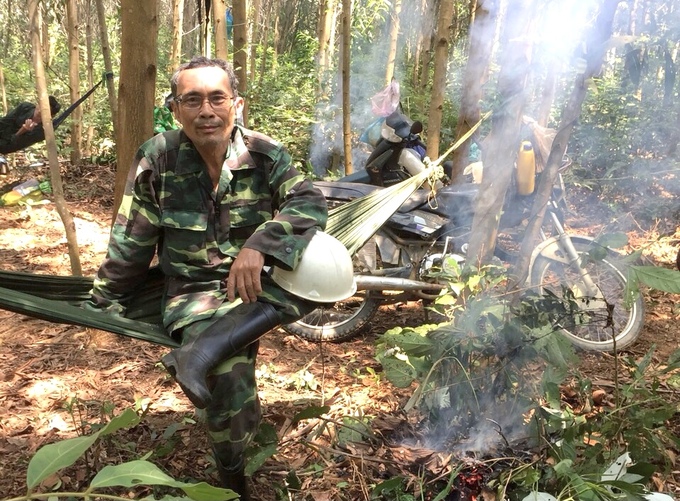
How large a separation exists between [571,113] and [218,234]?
4.14 ft

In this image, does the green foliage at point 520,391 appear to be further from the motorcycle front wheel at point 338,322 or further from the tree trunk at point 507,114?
the motorcycle front wheel at point 338,322

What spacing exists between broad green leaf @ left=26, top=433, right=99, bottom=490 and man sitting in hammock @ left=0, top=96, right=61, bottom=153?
4.66 meters

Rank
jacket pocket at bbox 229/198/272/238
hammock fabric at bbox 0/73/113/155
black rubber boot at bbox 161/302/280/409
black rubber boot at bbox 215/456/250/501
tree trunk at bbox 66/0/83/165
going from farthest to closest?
tree trunk at bbox 66/0/83/165 → hammock fabric at bbox 0/73/113/155 → jacket pocket at bbox 229/198/272/238 → black rubber boot at bbox 215/456/250/501 → black rubber boot at bbox 161/302/280/409

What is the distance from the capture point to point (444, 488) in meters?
1.61

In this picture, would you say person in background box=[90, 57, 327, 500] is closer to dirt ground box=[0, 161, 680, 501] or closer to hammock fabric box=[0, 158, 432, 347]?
hammock fabric box=[0, 158, 432, 347]

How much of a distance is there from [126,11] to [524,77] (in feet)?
5.36

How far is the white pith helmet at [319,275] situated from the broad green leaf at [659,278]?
2.74 ft

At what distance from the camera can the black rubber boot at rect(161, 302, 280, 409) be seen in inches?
58.3

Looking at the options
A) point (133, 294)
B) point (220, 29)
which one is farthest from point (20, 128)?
point (133, 294)

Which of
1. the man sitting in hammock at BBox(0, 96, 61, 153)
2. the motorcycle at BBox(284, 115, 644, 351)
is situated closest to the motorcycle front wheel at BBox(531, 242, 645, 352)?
the motorcycle at BBox(284, 115, 644, 351)

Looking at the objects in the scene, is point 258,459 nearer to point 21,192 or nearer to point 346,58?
point 346,58

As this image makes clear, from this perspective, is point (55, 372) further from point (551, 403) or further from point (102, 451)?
point (551, 403)

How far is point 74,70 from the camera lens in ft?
18.4

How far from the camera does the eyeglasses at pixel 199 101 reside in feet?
5.81
